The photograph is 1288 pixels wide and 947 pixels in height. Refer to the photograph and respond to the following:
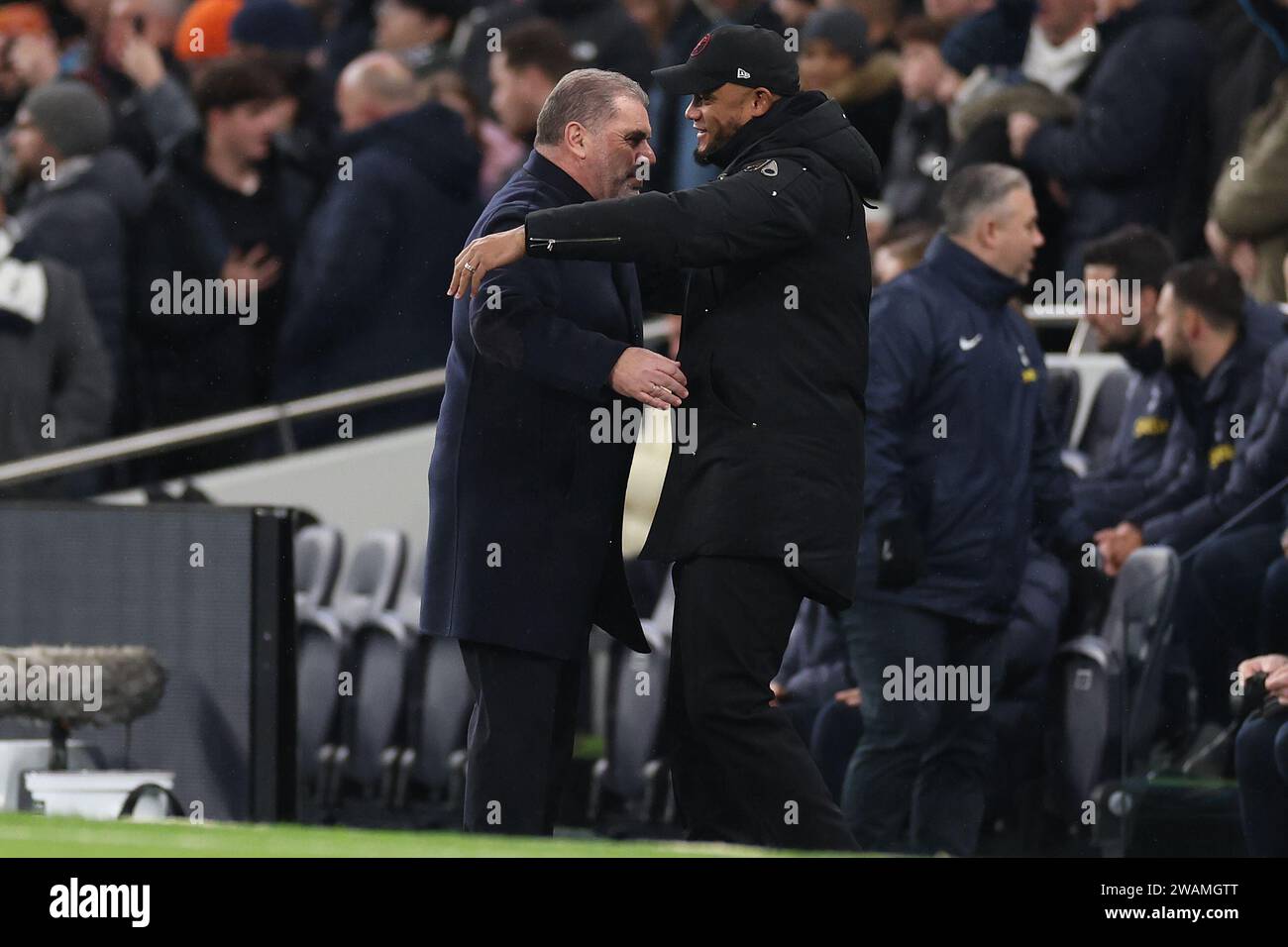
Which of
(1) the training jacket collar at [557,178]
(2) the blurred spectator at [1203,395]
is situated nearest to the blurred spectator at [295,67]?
(2) the blurred spectator at [1203,395]

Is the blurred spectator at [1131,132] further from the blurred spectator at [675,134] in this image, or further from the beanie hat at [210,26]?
the beanie hat at [210,26]

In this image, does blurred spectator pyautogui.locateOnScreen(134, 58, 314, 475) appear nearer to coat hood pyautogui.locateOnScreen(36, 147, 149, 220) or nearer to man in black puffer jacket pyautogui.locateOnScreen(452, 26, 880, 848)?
coat hood pyautogui.locateOnScreen(36, 147, 149, 220)

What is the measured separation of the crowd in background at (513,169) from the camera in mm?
7445

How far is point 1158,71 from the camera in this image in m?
8.34

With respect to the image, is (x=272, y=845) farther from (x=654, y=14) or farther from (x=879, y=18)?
(x=654, y=14)

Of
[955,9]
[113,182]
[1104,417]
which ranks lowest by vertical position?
[1104,417]

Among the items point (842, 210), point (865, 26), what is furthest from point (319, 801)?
point (842, 210)

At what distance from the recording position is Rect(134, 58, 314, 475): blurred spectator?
30.9ft

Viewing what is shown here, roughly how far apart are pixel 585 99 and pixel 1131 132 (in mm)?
3314

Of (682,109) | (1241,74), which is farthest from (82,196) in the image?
(1241,74)

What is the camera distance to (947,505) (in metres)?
6.91

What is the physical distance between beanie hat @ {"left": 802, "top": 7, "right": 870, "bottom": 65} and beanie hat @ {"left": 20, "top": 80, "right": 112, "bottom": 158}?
2.79m
